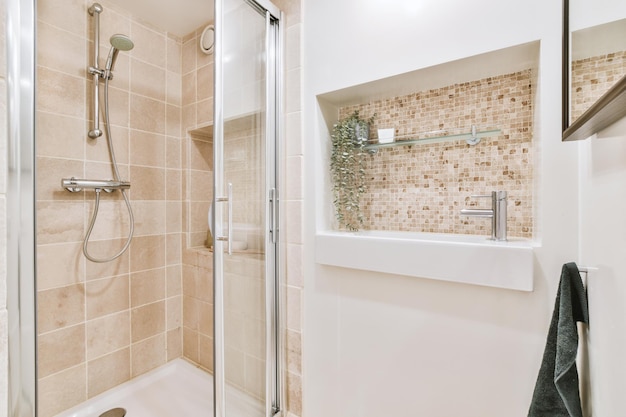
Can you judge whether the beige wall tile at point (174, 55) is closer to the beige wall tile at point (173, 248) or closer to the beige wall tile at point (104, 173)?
the beige wall tile at point (104, 173)

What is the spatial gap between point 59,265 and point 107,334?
1.56 feet

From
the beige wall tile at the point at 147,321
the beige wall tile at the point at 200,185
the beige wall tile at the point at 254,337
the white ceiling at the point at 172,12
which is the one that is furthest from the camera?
the beige wall tile at the point at 200,185

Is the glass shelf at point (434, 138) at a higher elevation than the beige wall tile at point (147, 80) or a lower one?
lower

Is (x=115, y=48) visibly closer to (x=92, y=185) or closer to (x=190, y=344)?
(x=92, y=185)

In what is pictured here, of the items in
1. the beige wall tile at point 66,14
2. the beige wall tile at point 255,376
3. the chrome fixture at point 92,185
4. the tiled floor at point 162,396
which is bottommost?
the tiled floor at point 162,396

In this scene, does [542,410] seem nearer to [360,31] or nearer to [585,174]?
[585,174]

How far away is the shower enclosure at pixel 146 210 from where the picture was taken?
69 centimetres

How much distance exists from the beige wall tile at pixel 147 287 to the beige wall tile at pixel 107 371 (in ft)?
0.94

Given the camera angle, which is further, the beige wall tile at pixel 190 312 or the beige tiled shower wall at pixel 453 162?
the beige wall tile at pixel 190 312

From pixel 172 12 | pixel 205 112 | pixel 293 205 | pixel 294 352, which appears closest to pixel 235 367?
pixel 294 352

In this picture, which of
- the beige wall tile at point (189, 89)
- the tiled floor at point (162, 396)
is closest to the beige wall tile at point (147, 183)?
the beige wall tile at point (189, 89)

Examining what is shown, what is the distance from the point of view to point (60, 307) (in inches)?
59.3

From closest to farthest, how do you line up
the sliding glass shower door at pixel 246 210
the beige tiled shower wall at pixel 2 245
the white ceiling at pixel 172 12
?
the beige tiled shower wall at pixel 2 245 < the sliding glass shower door at pixel 246 210 < the white ceiling at pixel 172 12

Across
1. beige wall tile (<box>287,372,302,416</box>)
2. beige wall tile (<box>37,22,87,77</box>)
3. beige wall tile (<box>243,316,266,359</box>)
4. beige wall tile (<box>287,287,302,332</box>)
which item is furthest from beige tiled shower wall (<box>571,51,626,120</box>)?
beige wall tile (<box>37,22,87,77</box>)
